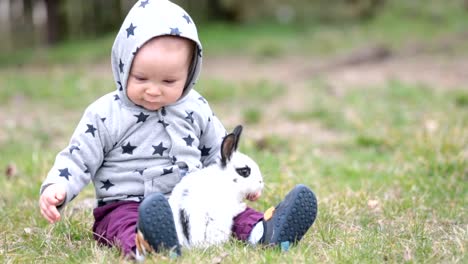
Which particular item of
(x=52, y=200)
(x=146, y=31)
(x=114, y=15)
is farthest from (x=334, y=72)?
(x=52, y=200)

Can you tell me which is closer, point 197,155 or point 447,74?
A: point 197,155

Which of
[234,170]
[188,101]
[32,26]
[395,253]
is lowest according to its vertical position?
[32,26]

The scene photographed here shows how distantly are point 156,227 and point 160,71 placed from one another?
0.68 meters

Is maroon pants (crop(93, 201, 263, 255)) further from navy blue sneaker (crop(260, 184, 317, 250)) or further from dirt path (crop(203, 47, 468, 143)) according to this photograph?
dirt path (crop(203, 47, 468, 143))

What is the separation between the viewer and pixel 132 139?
302 cm

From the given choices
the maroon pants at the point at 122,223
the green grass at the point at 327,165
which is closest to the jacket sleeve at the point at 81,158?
the maroon pants at the point at 122,223

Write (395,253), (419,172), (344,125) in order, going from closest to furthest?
(395,253), (419,172), (344,125)

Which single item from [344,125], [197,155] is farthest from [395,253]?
[344,125]

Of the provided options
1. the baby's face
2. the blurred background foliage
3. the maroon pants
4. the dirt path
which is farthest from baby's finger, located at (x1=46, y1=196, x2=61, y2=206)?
the blurred background foliage

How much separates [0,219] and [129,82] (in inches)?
44.1

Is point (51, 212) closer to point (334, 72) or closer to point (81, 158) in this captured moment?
point (81, 158)

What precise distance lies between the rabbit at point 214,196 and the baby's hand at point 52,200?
43 centimetres

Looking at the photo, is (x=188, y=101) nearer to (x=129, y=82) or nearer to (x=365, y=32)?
(x=129, y=82)

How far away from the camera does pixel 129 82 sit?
116 inches
